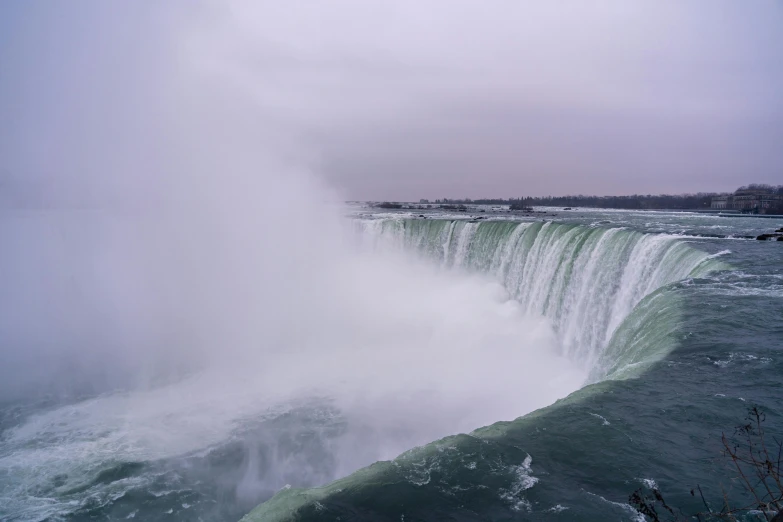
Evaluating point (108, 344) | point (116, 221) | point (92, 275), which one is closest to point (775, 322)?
point (108, 344)

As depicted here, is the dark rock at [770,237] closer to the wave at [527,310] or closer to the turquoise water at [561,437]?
the turquoise water at [561,437]

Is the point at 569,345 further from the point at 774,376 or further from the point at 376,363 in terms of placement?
the point at 774,376

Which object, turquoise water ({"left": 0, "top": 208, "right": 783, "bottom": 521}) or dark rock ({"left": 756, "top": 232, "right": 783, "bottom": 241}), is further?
dark rock ({"left": 756, "top": 232, "right": 783, "bottom": 241})

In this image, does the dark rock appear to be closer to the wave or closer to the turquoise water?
the turquoise water

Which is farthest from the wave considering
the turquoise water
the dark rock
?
the dark rock

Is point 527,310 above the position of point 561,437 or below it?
below

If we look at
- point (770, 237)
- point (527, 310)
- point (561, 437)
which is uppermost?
point (770, 237)

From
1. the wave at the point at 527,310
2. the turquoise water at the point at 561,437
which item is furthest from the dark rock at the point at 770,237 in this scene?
the wave at the point at 527,310

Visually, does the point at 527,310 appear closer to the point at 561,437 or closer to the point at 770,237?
the point at 770,237

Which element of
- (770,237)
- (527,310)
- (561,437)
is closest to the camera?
(561,437)

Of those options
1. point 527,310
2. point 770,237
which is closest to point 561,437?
point 527,310
